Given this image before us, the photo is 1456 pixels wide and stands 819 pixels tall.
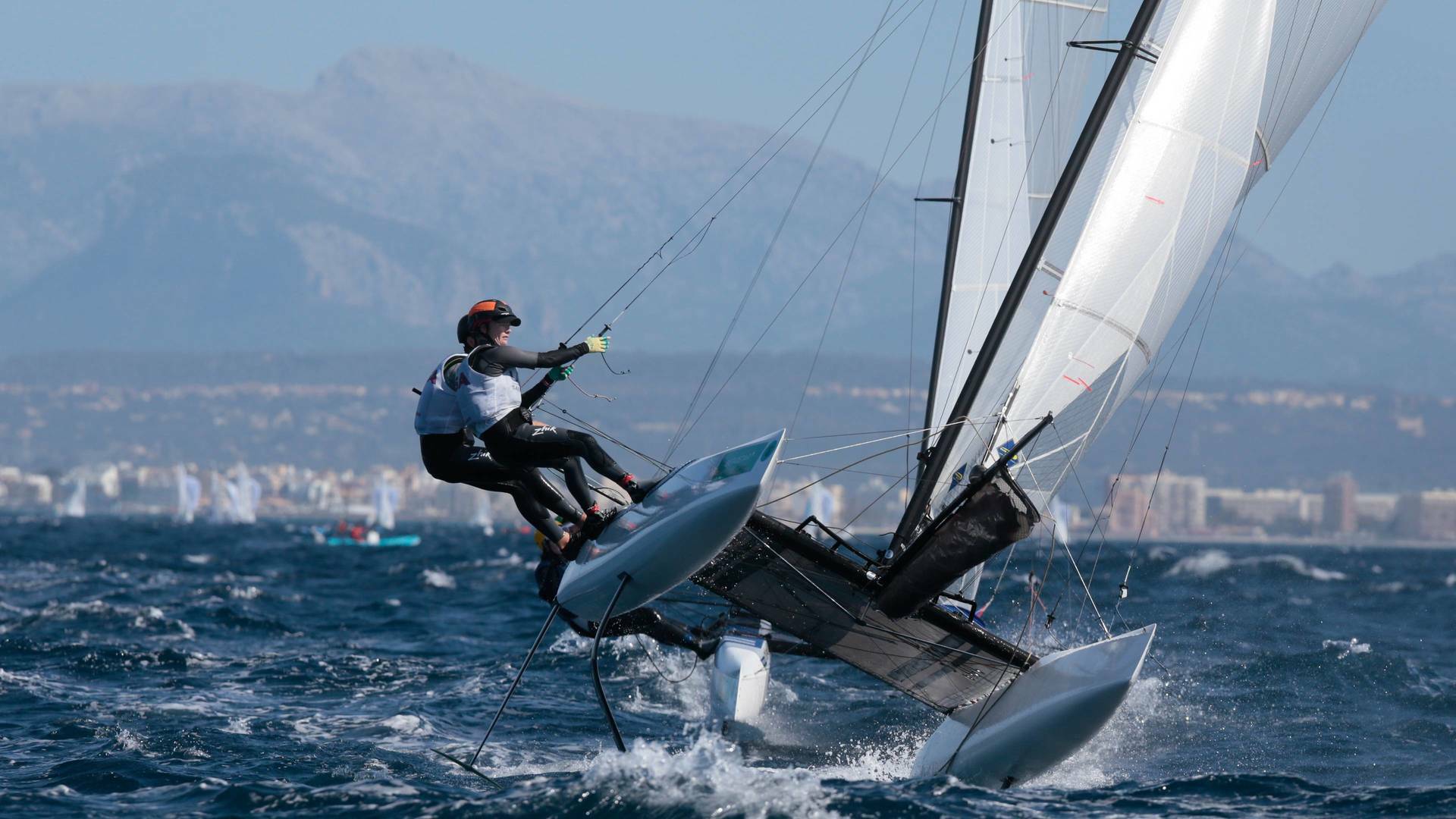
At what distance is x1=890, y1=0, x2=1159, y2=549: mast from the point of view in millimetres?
12086

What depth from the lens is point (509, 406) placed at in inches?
404

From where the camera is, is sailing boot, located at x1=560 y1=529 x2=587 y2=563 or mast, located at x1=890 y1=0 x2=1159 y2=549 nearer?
sailing boot, located at x1=560 y1=529 x2=587 y2=563

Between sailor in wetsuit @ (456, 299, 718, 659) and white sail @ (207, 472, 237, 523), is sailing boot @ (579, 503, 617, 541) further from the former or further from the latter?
white sail @ (207, 472, 237, 523)

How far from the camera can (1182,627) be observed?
2369 centimetres

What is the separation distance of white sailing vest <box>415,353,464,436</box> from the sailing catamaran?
1.23 m

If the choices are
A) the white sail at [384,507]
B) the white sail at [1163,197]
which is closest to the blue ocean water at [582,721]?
the white sail at [1163,197]

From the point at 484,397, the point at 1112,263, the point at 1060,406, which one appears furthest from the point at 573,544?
the point at 1112,263

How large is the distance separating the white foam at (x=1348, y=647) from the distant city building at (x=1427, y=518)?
168887 mm

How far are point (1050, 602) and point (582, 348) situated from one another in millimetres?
20836

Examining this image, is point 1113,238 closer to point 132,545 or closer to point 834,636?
point 834,636

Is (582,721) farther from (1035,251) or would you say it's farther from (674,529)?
(1035,251)

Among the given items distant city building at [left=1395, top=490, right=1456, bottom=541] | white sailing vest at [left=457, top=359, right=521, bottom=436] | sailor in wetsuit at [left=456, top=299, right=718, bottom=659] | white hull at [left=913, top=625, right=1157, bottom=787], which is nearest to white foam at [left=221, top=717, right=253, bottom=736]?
sailor in wetsuit at [left=456, top=299, right=718, bottom=659]

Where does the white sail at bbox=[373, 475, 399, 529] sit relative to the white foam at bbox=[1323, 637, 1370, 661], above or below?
below

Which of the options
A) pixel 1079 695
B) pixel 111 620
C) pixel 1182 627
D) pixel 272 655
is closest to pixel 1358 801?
pixel 1079 695
